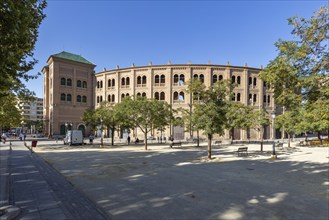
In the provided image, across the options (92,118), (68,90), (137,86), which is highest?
(137,86)

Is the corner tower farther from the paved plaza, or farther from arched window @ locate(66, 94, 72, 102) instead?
the paved plaza

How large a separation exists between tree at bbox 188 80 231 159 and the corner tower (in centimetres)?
4098

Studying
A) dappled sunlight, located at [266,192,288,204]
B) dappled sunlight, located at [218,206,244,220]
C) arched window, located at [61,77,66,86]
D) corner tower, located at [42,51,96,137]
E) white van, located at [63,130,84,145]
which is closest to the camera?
dappled sunlight, located at [218,206,244,220]

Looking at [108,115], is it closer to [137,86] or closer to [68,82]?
[137,86]

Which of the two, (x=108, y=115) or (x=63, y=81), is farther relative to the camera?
(x=63, y=81)

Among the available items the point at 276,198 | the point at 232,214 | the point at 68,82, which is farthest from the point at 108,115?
the point at 68,82

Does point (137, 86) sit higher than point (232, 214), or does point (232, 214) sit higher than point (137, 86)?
point (137, 86)

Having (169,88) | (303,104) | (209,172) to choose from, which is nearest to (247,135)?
(169,88)

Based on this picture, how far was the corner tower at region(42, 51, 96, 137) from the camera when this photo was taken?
5178cm

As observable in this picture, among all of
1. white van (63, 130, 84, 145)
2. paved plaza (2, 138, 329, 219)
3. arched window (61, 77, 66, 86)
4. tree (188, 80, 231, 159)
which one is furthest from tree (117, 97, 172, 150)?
arched window (61, 77, 66, 86)

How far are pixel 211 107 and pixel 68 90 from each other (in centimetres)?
4570

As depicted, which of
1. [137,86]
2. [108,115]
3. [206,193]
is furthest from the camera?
[137,86]

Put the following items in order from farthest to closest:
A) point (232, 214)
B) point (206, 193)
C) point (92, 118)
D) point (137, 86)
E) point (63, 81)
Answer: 1. point (63, 81)
2. point (137, 86)
3. point (92, 118)
4. point (206, 193)
5. point (232, 214)

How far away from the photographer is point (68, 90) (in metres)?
54.2
